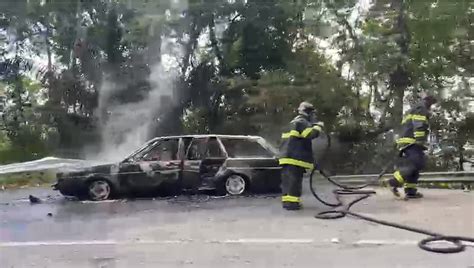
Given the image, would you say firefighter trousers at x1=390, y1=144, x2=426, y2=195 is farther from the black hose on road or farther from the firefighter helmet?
the firefighter helmet

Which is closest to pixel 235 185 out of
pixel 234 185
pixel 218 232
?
pixel 234 185

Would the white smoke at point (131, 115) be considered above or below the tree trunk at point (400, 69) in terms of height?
below

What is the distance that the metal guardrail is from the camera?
10.7ft

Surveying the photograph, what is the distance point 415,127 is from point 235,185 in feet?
4.04

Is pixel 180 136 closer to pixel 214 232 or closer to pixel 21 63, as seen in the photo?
pixel 214 232

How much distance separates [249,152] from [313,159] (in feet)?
1.32

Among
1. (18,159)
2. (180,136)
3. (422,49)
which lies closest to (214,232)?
(180,136)

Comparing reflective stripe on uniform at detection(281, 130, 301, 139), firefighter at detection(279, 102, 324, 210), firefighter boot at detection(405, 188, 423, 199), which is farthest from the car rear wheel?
firefighter boot at detection(405, 188, 423, 199)

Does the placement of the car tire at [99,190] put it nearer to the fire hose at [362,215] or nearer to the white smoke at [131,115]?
the white smoke at [131,115]

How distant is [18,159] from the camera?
3021 mm

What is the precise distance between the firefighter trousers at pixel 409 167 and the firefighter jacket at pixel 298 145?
0.60 m

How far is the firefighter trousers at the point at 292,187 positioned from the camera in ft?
10.5

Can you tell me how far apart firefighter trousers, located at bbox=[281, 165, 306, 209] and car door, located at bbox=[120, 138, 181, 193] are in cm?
67

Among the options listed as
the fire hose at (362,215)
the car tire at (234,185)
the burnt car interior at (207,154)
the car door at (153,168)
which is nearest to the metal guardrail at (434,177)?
the fire hose at (362,215)
